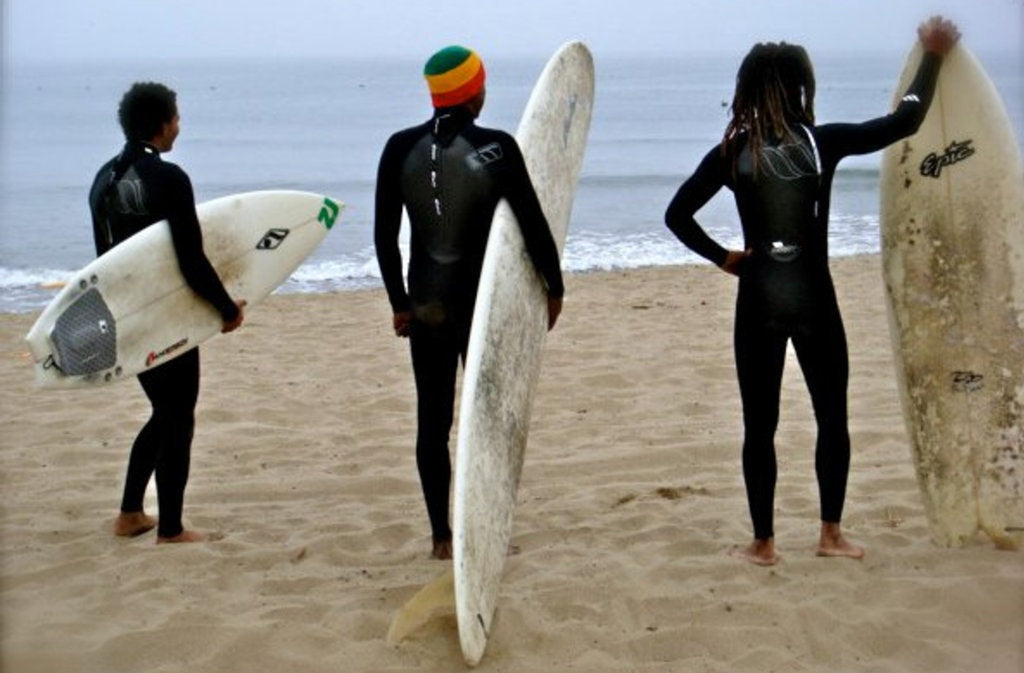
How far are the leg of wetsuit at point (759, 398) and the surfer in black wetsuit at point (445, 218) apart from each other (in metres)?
0.66

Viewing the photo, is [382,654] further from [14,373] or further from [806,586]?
[14,373]

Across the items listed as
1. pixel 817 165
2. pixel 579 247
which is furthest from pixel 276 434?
pixel 579 247

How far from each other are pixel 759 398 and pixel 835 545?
618mm

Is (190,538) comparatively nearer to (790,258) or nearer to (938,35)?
(790,258)

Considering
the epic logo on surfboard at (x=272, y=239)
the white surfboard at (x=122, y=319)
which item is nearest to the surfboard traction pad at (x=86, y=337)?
the white surfboard at (x=122, y=319)

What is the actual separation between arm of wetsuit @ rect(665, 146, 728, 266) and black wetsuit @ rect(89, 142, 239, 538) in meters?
1.75

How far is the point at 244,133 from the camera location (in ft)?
123

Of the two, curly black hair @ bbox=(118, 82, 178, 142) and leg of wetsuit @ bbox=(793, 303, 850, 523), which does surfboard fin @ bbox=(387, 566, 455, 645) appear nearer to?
leg of wetsuit @ bbox=(793, 303, 850, 523)

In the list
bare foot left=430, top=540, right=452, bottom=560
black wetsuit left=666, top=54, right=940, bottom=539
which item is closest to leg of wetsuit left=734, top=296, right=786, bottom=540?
black wetsuit left=666, top=54, right=940, bottom=539

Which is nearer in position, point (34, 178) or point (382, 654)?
point (382, 654)

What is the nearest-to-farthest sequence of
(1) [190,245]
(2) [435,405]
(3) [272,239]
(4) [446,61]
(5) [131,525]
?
(4) [446,61], (2) [435,405], (1) [190,245], (5) [131,525], (3) [272,239]

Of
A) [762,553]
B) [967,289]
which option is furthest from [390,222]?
[967,289]

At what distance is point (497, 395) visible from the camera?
3840 mm

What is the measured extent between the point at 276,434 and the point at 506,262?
286cm
